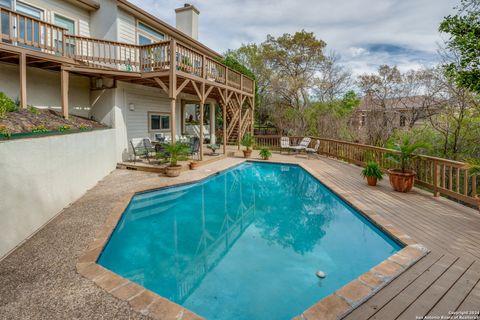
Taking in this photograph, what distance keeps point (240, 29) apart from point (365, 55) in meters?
10.4

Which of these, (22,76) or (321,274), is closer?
(321,274)

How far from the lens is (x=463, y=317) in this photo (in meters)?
2.43

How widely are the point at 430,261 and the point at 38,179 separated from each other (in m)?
6.37

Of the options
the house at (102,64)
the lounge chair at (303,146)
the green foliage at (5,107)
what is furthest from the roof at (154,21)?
the lounge chair at (303,146)

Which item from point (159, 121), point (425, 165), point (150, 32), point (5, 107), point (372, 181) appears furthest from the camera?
point (159, 121)

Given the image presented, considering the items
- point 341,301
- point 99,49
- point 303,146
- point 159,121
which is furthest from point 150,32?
point 341,301

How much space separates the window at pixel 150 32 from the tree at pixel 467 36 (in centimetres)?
1075

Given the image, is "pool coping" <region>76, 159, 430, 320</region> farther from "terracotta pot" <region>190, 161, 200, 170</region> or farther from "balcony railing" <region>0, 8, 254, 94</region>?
"balcony railing" <region>0, 8, 254, 94</region>

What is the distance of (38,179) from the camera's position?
15.0 feet

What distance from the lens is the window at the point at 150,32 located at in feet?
36.3

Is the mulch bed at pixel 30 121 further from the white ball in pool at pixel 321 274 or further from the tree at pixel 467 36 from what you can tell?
the tree at pixel 467 36

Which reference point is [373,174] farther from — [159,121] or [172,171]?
[159,121]

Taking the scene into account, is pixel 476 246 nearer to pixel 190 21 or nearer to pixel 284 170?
pixel 284 170

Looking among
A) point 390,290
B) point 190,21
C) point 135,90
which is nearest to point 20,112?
point 135,90
